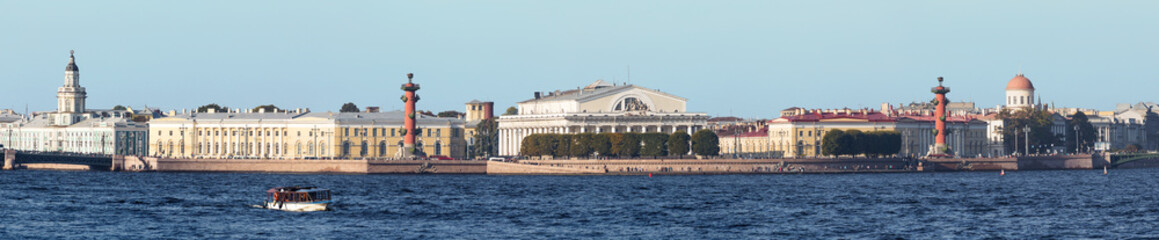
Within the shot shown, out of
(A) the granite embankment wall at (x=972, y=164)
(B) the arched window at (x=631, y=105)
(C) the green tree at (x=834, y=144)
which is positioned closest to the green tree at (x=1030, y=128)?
(A) the granite embankment wall at (x=972, y=164)

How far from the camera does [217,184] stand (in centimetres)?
8712

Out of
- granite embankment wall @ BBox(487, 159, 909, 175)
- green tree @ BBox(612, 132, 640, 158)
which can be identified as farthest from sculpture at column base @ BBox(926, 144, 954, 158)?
green tree @ BBox(612, 132, 640, 158)

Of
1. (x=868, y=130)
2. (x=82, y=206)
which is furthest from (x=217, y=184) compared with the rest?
(x=868, y=130)

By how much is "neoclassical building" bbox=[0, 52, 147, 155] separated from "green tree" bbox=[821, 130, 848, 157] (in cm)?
4865

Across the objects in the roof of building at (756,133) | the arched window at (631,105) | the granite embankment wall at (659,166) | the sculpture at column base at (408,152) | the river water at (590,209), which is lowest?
the river water at (590,209)

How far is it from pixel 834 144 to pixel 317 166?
1168 inches

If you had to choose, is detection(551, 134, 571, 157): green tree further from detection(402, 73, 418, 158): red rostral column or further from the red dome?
the red dome

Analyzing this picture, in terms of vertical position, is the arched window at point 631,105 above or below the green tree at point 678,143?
above

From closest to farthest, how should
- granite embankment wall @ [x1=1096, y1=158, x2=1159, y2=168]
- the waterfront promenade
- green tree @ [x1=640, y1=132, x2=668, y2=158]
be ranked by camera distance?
the waterfront promenade → green tree @ [x1=640, y1=132, x2=668, y2=158] → granite embankment wall @ [x1=1096, y1=158, x2=1159, y2=168]

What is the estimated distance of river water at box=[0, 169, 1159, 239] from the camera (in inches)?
2153

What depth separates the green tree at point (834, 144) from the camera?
4587 inches

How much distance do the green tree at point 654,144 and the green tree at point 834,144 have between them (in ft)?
31.3

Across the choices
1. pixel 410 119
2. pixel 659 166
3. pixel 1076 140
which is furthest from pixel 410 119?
pixel 1076 140

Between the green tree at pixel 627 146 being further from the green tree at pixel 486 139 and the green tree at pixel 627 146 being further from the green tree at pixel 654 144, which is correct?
the green tree at pixel 486 139
